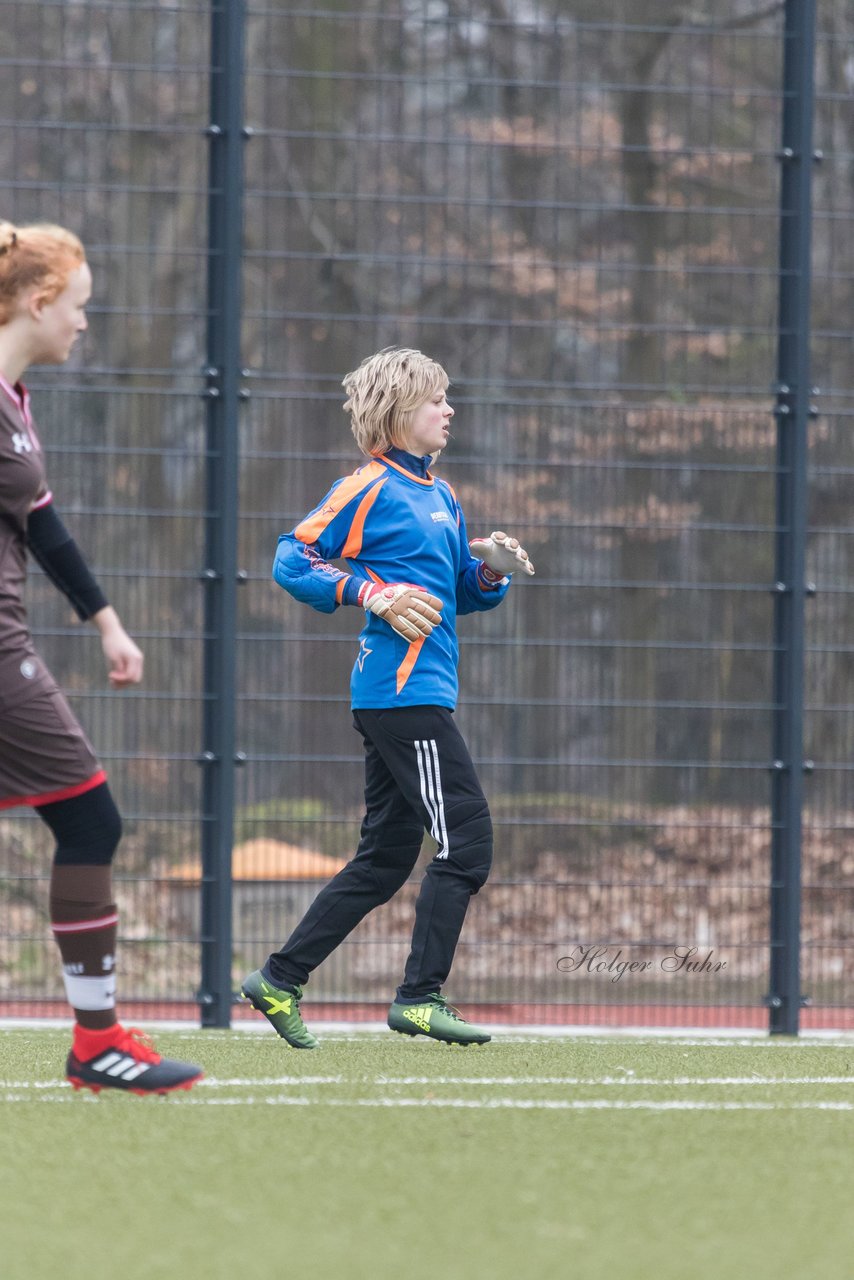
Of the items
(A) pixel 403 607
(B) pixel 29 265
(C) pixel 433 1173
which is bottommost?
(C) pixel 433 1173

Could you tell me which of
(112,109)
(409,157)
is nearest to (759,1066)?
(409,157)

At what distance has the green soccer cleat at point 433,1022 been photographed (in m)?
5.15

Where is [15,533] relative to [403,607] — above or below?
above

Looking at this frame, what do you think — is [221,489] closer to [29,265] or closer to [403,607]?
[403,607]

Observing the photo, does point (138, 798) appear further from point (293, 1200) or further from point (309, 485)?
point (293, 1200)

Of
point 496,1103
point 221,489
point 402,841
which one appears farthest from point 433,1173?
point 221,489

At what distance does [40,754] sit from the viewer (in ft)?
12.7

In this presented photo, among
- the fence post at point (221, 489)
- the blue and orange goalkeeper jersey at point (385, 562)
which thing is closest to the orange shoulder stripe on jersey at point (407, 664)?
the blue and orange goalkeeper jersey at point (385, 562)

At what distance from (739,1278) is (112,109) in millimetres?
5261

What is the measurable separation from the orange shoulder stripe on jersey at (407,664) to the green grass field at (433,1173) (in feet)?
3.17

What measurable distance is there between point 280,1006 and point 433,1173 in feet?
6.62

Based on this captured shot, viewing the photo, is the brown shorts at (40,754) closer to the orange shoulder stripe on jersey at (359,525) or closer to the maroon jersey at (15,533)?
the maroon jersey at (15,533)

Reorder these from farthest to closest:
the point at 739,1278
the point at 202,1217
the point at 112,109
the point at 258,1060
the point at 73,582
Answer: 1. the point at 112,109
2. the point at 258,1060
3. the point at 73,582
4. the point at 202,1217
5. the point at 739,1278

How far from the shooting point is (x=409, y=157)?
6953mm
